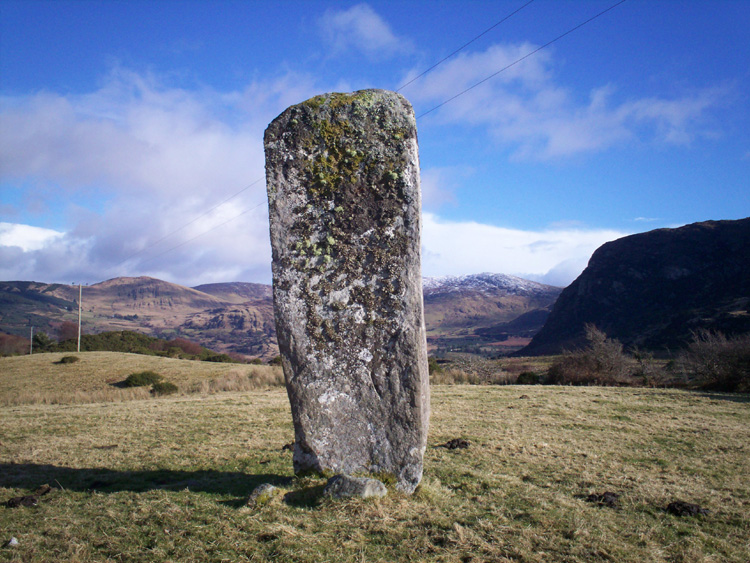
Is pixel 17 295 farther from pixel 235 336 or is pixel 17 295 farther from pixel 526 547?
pixel 526 547

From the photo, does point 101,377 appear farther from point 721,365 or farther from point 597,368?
point 721,365

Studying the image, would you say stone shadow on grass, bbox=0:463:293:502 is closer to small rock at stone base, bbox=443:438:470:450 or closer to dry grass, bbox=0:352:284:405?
small rock at stone base, bbox=443:438:470:450

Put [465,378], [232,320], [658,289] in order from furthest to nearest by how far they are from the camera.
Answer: [232,320], [658,289], [465,378]

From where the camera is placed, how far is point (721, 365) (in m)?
20.7

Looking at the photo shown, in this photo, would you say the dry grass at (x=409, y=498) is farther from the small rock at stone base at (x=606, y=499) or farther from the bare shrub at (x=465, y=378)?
the bare shrub at (x=465, y=378)

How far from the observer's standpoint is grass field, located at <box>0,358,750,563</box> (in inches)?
144

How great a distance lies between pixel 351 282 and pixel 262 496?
7.95ft

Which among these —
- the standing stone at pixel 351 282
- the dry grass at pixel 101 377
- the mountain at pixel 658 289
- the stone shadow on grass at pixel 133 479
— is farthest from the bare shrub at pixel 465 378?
the mountain at pixel 658 289

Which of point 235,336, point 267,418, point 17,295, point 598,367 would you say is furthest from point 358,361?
point 17,295

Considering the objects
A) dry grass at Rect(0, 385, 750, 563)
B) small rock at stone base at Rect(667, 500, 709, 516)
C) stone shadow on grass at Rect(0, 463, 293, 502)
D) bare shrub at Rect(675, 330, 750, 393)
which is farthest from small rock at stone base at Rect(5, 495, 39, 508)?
bare shrub at Rect(675, 330, 750, 393)

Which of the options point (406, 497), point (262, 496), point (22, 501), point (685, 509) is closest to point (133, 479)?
point (22, 501)

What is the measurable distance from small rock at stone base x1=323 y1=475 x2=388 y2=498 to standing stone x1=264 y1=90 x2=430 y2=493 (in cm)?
35

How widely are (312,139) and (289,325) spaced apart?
7.46 ft

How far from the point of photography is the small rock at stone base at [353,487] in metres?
4.53
